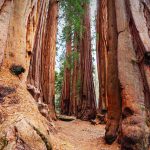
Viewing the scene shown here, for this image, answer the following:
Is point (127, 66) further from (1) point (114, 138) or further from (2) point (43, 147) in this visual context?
(2) point (43, 147)

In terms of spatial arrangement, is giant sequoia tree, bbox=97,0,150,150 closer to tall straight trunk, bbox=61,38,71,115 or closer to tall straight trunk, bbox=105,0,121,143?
tall straight trunk, bbox=105,0,121,143

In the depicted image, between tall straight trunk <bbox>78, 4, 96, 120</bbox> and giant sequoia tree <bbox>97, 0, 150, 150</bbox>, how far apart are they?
20.5ft

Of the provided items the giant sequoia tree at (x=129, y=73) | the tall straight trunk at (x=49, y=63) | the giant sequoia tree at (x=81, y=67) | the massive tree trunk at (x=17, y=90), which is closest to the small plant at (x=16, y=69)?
the massive tree trunk at (x=17, y=90)

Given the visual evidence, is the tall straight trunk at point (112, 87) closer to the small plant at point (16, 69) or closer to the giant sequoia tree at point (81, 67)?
the small plant at point (16, 69)

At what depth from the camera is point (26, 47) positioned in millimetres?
4379

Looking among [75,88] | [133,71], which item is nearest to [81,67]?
[75,88]

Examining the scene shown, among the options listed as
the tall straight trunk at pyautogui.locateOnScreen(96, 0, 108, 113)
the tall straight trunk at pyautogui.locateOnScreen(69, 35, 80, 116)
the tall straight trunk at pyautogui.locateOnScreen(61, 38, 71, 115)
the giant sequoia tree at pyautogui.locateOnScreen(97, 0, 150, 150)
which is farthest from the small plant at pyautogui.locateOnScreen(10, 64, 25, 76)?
the tall straight trunk at pyautogui.locateOnScreen(61, 38, 71, 115)

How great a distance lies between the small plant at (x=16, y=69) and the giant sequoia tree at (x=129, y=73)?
4.60 ft

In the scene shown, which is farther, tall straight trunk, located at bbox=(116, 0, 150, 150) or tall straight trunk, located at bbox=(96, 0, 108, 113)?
tall straight trunk, located at bbox=(96, 0, 108, 113)

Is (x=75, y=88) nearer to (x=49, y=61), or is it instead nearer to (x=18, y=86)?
(x=49, y=61)

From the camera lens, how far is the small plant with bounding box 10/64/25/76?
3605mm

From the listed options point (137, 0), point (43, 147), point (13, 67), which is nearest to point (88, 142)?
point (13, 67)

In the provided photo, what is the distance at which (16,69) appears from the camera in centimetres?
364

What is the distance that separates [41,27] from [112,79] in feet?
10.4
